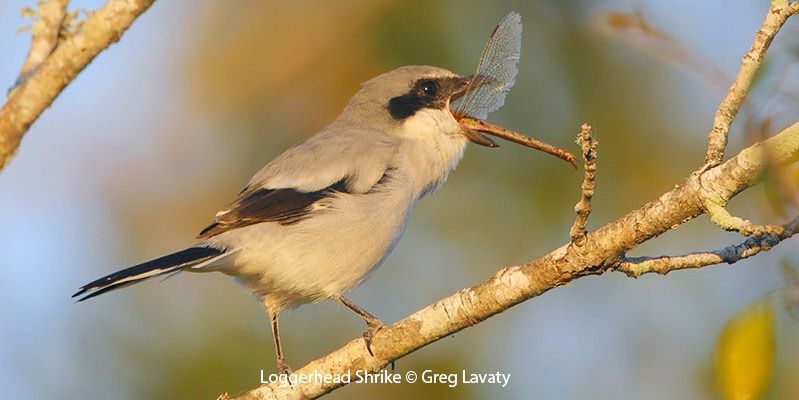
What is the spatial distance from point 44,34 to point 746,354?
2.26 m

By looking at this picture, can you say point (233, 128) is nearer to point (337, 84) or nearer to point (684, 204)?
point (337, 84)

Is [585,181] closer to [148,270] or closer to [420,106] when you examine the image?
[148,270]

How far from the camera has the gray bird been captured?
182 inches

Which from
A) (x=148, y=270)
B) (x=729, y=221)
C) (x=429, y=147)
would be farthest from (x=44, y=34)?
(x=429, y=147)

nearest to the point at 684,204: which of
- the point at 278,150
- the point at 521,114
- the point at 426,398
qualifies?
the point at 426,398

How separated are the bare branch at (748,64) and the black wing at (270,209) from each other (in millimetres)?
2257

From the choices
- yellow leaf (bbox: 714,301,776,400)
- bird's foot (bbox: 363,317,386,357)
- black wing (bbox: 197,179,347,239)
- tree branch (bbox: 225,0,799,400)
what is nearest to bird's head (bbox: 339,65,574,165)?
black wing (bbox: 197,179,347,239)

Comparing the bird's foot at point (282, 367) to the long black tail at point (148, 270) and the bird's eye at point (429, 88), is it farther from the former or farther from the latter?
the bird's eye at point (429, 88)

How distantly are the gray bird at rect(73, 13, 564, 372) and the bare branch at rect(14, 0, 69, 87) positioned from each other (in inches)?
55.0

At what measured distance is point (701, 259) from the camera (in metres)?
3.17

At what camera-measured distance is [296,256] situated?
15.2 feet

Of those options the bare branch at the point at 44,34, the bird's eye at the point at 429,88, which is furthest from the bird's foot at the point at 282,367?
the bare branch at the point at 44,34

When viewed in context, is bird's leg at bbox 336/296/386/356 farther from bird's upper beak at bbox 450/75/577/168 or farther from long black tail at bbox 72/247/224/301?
bird's upper beak at bbox 450/75/577/168

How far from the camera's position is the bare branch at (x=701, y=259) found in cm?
296
